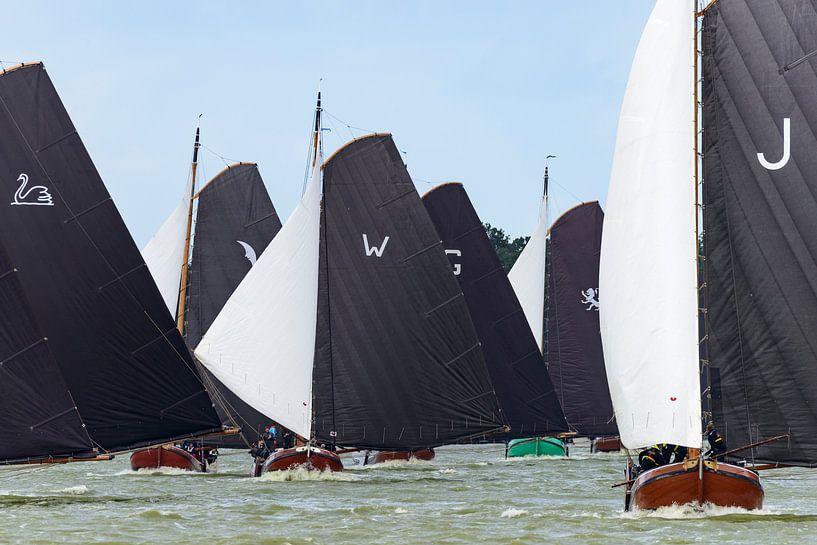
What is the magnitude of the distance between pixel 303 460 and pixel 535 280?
2517 centimetres

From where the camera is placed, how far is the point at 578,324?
2386 inches

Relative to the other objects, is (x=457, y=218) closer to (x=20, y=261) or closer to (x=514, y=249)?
(x=20, y=261)

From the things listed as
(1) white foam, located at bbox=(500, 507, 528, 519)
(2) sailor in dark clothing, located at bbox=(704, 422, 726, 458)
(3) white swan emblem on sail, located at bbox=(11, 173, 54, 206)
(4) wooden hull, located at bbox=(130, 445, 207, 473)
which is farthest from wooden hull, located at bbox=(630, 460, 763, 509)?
(4) wooden hull, located at bbox=(130, 445, 207, 473)

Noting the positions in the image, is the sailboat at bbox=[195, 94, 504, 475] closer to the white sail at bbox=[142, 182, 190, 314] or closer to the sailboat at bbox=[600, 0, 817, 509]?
the white sail at bbox=[142, 182, 190, 314]

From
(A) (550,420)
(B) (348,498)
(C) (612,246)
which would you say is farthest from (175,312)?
(C) (612,246)

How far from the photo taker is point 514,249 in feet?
498

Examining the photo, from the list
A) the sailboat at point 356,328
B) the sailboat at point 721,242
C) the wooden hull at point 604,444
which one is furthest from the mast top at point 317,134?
the wooden hull at point 604,444

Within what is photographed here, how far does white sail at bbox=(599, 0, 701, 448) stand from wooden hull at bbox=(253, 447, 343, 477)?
1386 cm

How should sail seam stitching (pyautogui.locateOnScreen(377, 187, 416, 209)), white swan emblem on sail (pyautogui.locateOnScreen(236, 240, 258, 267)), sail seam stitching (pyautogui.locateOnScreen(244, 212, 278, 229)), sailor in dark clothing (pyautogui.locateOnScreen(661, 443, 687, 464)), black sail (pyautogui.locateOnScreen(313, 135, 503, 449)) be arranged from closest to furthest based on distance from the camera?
sailor in dark clothing (pyautogui.locateOnScreen(661, 443, 687, 464)) < black sail (pyautogui.locateOnScreen(313, 135, 503, 449)) < sail seam stitching (pyautogui.locateOnScreen(377, 187, 416, 209)) < white swan emblem on sail (pyautogui.locateOnScreen(236, 240, 258, 267)) < sail seam stitching (pyautogui.locateOnScreen(244, 212, 278, 229))

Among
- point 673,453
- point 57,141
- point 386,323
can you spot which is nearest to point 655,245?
point 673,453

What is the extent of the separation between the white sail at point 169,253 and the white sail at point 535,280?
15.4 metres

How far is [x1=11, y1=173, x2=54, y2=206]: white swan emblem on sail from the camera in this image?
30703 millimetres

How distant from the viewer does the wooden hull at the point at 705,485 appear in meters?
24.9

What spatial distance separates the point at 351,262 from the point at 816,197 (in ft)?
59.5
